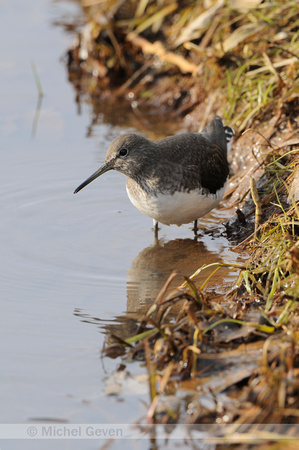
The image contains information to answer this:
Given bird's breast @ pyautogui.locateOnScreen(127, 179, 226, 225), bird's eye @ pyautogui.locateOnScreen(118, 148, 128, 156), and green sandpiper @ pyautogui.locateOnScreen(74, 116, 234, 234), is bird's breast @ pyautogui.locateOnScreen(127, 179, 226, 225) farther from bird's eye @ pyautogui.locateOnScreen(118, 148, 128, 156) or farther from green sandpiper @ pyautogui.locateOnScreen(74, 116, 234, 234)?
bird's eye @ pyautogui.locateOnScreen(118, 148, 128, 156)

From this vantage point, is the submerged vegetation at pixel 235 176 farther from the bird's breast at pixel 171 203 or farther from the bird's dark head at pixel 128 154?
the bird's dark head at pixel 128 154

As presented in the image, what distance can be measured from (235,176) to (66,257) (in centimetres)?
249

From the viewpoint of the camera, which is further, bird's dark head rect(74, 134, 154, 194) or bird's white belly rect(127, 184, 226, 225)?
bird's dark head rect(74, 134, 154, 194)

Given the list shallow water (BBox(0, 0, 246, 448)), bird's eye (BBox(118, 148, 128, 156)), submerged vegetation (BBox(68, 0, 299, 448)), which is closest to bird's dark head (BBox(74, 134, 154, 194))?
bird's eye (BBox(118, 148, 128, 156))

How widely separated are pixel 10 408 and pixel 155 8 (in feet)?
26.5

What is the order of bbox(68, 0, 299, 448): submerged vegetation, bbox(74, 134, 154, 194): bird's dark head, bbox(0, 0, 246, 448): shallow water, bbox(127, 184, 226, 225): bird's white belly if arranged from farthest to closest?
bbox(74, 134, 154, 194): bird's dark head, bbox(127, 184, 226, 225): bird's white belly, bbox(0, 0, 246, 448): shallow water, bbox(68, 0, 299, 448): submerged vegetation

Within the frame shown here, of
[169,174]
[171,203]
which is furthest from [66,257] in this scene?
[169,174]

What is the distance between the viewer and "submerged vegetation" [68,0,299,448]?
157 inches

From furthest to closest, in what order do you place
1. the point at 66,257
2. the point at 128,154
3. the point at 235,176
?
the point at 235,176, the point at 128,154, the point at 66,257

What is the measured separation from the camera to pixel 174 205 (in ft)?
20.7

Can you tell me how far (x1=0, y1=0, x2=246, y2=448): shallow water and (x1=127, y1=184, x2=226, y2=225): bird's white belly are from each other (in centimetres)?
39

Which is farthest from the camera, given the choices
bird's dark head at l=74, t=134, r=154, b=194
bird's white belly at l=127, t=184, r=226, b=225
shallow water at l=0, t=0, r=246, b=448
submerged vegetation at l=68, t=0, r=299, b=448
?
bird's dark head at l=74, t=134, r=154, b=194

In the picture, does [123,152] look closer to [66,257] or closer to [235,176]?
[66,257]

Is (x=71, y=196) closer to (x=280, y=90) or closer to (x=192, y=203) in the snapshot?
(x=192, y=203)
